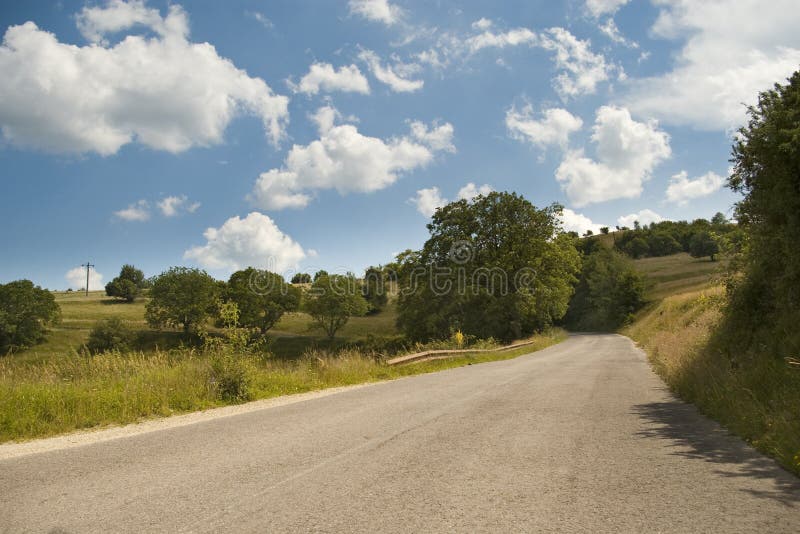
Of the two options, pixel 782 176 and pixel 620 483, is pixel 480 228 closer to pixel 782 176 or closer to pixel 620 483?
pixel 782 176

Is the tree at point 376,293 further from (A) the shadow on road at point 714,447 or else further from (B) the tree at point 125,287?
(A) the shadow on road at point 714,447

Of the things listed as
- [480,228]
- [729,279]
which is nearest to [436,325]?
[480,228]

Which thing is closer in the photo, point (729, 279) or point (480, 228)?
point (729, 279)

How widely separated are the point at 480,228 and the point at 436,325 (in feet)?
39.6

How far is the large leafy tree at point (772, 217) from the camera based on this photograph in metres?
9.41

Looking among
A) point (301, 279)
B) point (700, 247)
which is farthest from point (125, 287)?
point (700, 247)

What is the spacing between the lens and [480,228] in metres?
38.3

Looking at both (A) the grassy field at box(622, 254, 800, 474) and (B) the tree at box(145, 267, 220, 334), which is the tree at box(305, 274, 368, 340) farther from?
(A) the grassy field at box(622, 254, 800, 474)

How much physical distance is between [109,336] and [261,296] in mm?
20390

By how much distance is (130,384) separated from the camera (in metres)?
9.62

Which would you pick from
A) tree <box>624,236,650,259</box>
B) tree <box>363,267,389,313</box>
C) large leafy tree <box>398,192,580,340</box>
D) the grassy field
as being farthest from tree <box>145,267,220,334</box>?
tree <box>624,236,650,259</box>

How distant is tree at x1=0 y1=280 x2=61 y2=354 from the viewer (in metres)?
56.0

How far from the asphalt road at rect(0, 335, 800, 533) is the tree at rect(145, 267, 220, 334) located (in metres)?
62.1

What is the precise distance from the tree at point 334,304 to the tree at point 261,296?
136 inches
